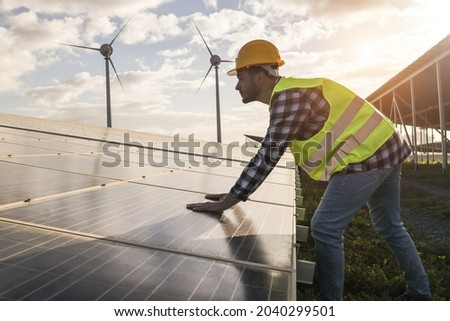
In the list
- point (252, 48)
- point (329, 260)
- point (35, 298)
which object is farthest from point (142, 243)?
point (252, 48)

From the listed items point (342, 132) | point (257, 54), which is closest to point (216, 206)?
point (342, 132)

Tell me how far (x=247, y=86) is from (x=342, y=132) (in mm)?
935

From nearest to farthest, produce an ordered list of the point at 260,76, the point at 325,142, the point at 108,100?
the point at 325,142
the point at 260,76
the point at 108,100

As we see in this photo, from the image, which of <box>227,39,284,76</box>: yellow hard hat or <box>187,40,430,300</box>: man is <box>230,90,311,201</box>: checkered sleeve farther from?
<box>227,39,284,76</box>: yellow hard hat

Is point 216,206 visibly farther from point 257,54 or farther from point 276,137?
point 257,54

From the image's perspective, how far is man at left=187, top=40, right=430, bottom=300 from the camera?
387cm

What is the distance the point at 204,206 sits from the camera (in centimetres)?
453

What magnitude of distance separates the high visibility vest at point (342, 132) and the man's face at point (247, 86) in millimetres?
287

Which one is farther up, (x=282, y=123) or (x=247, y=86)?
(x=247, y=86)

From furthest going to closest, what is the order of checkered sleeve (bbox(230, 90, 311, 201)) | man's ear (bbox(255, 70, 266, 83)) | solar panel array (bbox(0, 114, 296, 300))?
man's ear (bbox(255, 70, 266, 83)) → checkered sleeve (bbox(230, 90, 311, 201)) → solar panel array (bbox(0, 114, 296, 300))

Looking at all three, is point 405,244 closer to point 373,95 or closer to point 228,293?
point 228,293

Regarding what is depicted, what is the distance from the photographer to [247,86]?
416 centimetres

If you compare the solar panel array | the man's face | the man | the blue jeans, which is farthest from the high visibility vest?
the solar panel array
